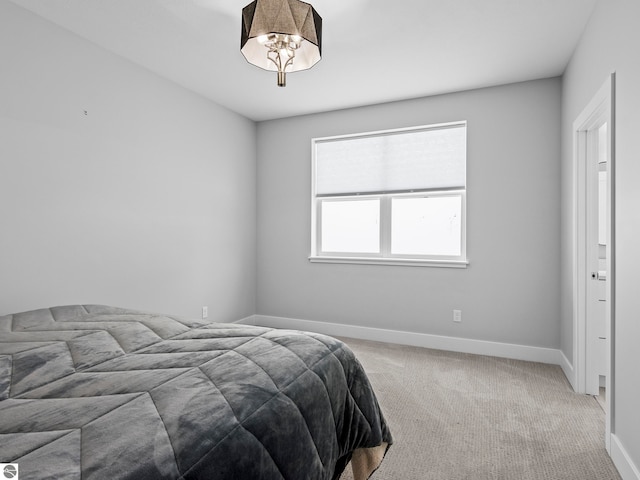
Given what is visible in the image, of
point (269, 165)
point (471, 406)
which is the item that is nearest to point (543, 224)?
point (471, 406)

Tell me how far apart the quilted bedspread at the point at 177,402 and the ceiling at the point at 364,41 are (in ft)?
6.58

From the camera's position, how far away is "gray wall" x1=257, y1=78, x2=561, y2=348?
11.1 ft

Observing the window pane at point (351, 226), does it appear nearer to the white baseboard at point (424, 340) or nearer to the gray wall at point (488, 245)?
the gray wall at point (488, 245)

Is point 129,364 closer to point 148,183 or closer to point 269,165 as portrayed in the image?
point 148,183

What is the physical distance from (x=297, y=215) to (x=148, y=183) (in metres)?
1.77

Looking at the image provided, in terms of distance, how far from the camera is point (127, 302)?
307cm

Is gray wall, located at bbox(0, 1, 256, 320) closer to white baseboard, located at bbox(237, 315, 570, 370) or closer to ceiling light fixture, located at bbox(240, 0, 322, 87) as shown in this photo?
white baseboard, located at bbox(237, 315, 570, 370)

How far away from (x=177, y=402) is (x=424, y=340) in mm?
3272

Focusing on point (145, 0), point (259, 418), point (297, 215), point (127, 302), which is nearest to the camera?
point (259, 418)

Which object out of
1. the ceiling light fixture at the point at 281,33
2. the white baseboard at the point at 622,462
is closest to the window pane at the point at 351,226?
the ceiling light fixture at the point at 281,33

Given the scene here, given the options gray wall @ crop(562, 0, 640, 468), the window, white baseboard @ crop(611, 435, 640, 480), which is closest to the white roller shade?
the window

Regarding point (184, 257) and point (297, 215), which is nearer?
point (184, 257)

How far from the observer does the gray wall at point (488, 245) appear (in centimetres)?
339

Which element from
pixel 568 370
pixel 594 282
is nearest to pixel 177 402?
pixel 594 282
